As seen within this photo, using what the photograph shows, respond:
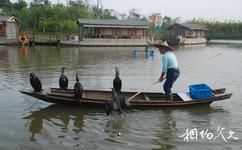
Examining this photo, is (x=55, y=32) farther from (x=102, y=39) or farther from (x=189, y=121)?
(x=189, y=121)

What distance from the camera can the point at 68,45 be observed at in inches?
2124

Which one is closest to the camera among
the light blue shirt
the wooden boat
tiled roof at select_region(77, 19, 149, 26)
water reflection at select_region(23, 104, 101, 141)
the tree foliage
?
water reflection at select_region(23, 104, 101, 141)

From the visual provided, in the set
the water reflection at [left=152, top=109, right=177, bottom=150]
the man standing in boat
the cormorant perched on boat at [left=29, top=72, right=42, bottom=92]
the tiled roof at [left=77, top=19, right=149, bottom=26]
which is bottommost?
the water reflection at [left=152, top=109, right=177, bottom=150]

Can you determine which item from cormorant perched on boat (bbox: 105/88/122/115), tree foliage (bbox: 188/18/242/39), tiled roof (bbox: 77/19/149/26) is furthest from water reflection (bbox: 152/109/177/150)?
tree foliage (bbox: 188/18/242/39)

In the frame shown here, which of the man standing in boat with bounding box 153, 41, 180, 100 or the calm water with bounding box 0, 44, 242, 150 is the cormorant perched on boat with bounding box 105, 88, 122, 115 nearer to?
the calm water with bounding box 0, 44, 242, 150

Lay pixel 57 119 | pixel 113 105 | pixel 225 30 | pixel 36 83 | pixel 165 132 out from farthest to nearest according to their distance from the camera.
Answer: pixel 225 30, pixel 36 83, pixel 57 119, pixel 113 105, pixel 165 132

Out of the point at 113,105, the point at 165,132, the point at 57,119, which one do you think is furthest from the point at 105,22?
the point at 165,132

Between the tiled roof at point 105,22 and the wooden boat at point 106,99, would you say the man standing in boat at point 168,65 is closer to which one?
the wooden boat at point 106,99

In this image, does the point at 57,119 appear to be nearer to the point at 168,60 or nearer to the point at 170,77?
the point at 170,77

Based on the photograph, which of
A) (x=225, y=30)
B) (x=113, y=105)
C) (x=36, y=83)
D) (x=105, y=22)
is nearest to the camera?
(x=113, y=105)

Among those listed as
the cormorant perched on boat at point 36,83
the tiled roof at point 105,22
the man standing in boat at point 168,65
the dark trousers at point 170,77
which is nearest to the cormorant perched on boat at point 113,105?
the man standing in boat at point 168,65

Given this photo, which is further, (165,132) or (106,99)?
(106,99)

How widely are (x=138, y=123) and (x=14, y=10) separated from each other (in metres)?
72.7

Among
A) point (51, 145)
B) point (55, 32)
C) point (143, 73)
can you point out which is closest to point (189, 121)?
point (51, 145)
